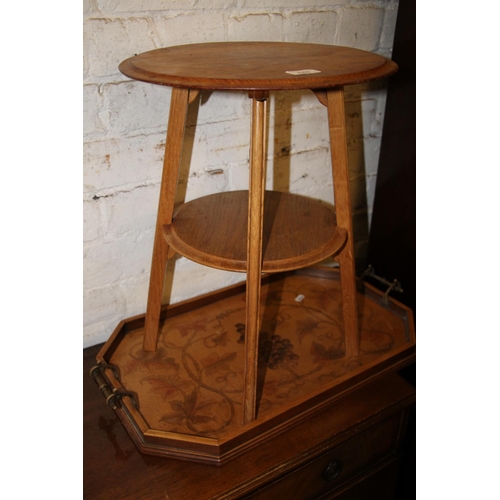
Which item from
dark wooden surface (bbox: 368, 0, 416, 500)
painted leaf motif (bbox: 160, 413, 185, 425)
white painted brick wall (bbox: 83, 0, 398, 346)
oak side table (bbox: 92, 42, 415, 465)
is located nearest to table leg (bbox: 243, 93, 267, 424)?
oak side table (bbox: 92, 42, 415, 465)

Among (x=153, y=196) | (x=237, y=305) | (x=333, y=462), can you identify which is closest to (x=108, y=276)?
(x=153, y=196)

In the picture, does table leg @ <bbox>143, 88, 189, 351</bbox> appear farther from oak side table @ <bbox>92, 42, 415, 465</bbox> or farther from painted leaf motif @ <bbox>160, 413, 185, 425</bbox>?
painted leaf motif @ <bbox>160, 413, 185, 425</bbox>

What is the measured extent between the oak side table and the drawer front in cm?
9

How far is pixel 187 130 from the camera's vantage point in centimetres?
112

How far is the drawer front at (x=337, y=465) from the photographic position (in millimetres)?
952

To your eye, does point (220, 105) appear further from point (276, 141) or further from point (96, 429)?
point (96, 429)

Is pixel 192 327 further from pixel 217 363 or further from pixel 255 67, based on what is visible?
pixel 255 67

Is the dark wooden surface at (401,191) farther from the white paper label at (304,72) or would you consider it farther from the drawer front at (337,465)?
the white paper label at (304,72)

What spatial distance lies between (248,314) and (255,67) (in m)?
0.37

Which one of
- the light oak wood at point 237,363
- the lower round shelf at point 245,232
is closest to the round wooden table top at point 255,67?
the lower round shelf at point 245,232

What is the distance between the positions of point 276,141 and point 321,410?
601 mm

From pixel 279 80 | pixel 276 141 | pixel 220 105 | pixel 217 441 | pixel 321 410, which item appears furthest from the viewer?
pixel 276 141

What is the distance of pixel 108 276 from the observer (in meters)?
1.17

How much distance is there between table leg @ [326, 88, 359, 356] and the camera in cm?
92
